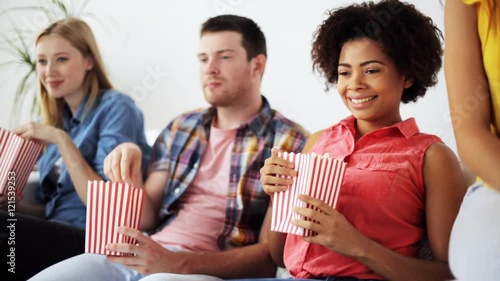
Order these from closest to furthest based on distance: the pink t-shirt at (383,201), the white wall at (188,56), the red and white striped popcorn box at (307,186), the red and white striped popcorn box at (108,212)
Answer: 1. the red and white striped popcorn box at (307,186)
2. the pink t-shirt at (383,201)
3. the red and white striped popcorn box at (108,212)
4. the white wall at (188,56)

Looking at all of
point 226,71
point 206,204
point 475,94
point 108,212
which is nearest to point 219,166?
point 206,204

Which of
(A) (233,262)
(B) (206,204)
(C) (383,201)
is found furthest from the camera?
(B) (206,204)

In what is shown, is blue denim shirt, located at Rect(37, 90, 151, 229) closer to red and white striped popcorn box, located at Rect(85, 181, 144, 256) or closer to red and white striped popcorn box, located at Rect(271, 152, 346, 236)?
red and white striped popcorn box, located at Rect(85, 181, 144, 256)

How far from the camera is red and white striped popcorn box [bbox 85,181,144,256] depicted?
1.77 metres

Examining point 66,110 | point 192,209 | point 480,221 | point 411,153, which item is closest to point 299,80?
point 192,209

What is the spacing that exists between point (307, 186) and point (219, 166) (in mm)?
712

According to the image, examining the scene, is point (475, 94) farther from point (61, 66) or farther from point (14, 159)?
point (61, 66)

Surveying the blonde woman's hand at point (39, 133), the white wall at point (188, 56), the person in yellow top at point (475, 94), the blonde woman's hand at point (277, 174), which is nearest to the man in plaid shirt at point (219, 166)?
the white wall at point (188, 56)

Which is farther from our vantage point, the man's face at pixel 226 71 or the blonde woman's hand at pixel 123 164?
the man's face at pixel 226 71

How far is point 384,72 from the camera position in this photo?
1723 millimetres

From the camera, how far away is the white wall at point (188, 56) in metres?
2.23

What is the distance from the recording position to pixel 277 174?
1.59 m

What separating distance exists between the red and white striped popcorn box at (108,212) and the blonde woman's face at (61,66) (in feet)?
3.00

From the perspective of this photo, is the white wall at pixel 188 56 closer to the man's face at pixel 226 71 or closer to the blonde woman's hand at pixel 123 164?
the man's face at pixel 226 71
